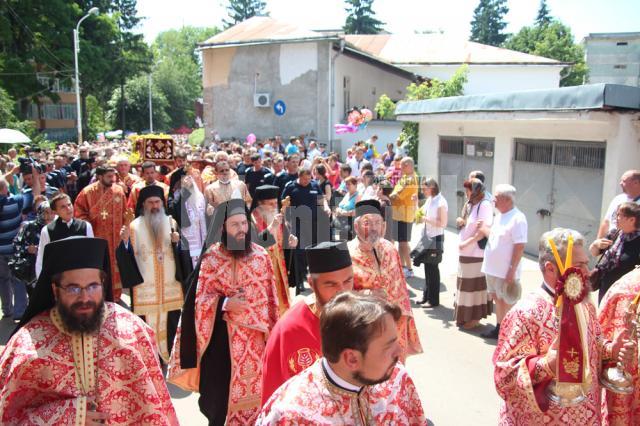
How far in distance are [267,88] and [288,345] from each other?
26.1 meters

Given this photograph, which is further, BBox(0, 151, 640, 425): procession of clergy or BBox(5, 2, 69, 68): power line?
BBox(5, 2, 69, 68): power line

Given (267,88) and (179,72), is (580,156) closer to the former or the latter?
(267,88)

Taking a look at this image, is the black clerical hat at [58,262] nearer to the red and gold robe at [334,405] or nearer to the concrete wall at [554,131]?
the red and gold robe at [334,405]

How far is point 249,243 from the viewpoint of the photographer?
4.69m

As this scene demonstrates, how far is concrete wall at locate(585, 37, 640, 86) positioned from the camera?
47125 millimetres

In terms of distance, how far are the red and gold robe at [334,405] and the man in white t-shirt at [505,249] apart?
4.65 meters

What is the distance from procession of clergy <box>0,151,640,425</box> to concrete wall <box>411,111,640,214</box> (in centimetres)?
613

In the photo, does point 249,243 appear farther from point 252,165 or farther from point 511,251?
point 252,165

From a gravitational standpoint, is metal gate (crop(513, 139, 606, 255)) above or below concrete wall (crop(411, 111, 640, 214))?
below

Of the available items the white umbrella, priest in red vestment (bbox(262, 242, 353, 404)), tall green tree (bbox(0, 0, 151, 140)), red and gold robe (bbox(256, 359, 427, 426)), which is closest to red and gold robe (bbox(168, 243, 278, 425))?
priest in red vestment (bbox(262, 242, 353, 404))

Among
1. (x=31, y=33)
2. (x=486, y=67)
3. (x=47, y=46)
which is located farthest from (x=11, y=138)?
(x=47, y=46)

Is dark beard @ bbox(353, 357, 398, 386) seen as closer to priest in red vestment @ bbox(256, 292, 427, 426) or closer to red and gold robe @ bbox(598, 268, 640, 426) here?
priest in red vestment @ bbox(256, 292, 427, 426)

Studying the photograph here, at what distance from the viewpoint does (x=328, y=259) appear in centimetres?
337

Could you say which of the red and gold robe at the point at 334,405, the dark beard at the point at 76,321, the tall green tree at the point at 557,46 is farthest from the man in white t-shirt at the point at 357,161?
the tall green tree at the point at 557,46
